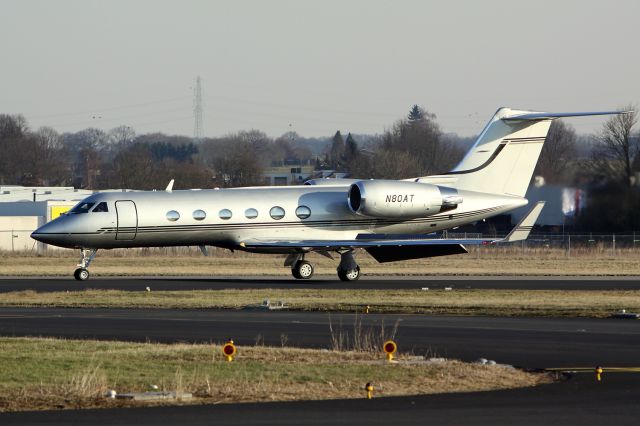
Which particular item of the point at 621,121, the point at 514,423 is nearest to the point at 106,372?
the point at 514,423

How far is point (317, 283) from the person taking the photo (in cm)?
3794

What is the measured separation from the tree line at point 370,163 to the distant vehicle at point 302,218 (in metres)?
9.27

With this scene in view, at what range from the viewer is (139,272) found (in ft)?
148

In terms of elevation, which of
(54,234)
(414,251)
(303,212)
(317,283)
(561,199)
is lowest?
(317,283)

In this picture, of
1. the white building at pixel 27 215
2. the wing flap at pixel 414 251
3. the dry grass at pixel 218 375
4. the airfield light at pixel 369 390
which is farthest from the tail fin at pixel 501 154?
the white building at pixel 27 215

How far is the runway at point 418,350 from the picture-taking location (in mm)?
12602

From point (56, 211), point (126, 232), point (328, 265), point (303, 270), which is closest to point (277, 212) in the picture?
point (303, 270)

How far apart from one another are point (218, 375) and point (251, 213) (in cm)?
2342

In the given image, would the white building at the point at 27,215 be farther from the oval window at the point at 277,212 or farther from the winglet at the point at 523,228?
the winglet at the point at 523,228

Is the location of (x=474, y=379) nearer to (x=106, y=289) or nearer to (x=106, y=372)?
(x=106, y=372)

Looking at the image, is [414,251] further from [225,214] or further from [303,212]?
[225,214]

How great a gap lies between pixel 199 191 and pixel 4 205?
44.0 meters

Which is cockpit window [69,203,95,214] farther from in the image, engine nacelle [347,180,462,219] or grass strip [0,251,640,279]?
engine nacelle [347,180,462,219]

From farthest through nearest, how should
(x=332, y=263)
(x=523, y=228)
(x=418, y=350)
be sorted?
(x=332, y=263) < (x=523, y=228) < (x=418, y=350)
